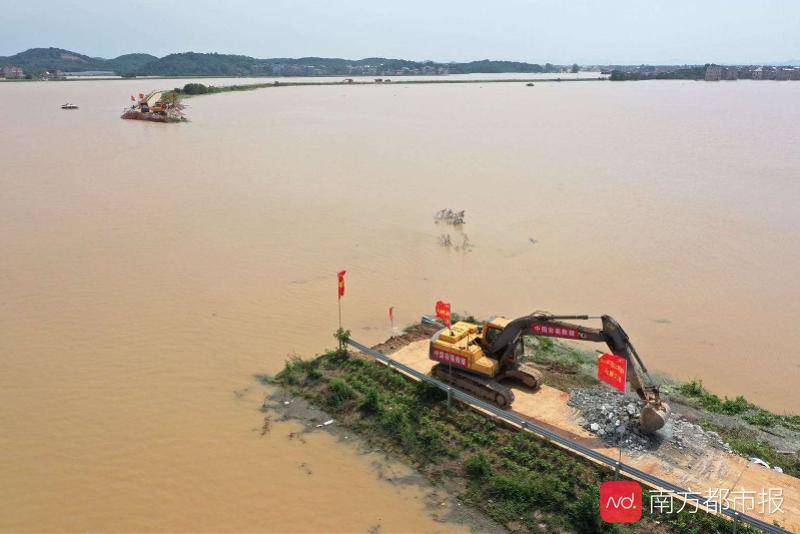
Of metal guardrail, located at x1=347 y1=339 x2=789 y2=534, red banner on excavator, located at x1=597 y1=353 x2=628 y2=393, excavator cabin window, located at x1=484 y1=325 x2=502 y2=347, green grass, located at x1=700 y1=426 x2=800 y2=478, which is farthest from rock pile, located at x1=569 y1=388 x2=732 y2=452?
excavator cabin window, located at x1=484 y1=325 x2=502 y2=347

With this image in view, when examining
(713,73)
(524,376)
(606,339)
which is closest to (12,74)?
(713,73)

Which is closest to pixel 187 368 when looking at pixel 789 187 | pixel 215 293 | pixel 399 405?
pixel 215 293

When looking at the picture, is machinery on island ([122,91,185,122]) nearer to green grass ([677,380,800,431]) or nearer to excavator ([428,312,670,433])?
excavator ([428,312,670,433])

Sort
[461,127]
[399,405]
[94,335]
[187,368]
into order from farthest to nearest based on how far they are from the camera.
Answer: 1. [461,127]
2. [94,335]
3. [187,368]
4. [399,405]

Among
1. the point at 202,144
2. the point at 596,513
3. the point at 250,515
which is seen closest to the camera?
the point at 596,513

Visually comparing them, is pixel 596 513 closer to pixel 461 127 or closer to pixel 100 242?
pixel 100 242

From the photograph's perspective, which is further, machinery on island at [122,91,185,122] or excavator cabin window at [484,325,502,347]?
machinery on island at [122,91,185,122]

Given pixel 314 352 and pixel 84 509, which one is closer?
pixel 84 509
